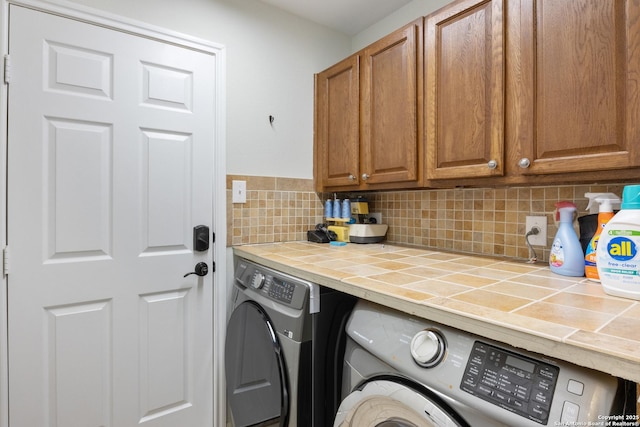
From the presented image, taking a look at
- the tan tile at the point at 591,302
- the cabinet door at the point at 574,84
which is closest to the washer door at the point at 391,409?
the tan tile at the point at 591,302

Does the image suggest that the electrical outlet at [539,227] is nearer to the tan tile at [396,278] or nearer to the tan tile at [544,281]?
A: the tan tile at [544,281]

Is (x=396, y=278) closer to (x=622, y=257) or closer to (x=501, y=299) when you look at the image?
(x=501, y=299)

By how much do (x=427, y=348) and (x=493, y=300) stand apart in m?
0.21

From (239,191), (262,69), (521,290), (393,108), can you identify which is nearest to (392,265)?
(521,290)

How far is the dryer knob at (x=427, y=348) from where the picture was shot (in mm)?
773

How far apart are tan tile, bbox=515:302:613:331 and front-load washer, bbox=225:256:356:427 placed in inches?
22.5

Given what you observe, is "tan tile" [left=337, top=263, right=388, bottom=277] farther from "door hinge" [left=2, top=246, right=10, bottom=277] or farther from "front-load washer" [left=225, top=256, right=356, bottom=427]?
"door hinge" [left=2, top=246, right=10, bottom=277]

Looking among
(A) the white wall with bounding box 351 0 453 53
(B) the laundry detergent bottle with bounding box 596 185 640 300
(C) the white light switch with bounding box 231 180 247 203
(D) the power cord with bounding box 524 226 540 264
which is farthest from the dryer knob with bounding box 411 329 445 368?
(A) the white wall with bounding box 351 0 453 53

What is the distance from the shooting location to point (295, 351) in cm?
116

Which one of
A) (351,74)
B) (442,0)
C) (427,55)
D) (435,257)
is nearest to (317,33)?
(351,74)

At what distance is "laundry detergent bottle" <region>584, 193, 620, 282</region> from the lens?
1062 millimetres

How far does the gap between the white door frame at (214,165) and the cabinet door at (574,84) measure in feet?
4.45

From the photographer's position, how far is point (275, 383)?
1.25 metres

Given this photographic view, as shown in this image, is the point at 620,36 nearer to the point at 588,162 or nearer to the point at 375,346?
the point at 588,162
